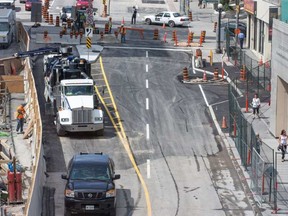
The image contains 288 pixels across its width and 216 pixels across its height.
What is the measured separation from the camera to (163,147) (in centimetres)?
4366

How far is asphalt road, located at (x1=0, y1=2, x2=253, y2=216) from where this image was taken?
36.2 m

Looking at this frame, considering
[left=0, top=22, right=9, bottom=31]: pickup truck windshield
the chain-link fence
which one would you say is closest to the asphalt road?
the chain-link fence

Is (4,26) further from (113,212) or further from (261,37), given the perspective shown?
(113,212)

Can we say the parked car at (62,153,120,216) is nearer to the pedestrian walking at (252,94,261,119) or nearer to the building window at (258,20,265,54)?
the pedestrian walking at (252,94,261,119)

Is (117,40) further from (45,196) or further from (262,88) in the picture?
(45,196)

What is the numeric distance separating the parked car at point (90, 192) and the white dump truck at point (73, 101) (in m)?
9.56

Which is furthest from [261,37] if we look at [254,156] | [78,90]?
[254,156]

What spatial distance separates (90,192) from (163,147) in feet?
36.7

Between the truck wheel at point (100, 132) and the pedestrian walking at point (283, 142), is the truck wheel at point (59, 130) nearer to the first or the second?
the truck wheel at point (100, 132)


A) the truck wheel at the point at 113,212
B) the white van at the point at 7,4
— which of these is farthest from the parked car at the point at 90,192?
the white van at the point at 7,4

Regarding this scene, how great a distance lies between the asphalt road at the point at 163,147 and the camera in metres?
36.2

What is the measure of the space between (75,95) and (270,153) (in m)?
9.94

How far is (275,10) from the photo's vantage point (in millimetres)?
61875

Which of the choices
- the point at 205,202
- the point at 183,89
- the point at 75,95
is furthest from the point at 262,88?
the point at 205,202
